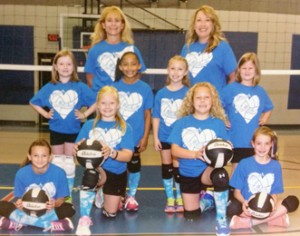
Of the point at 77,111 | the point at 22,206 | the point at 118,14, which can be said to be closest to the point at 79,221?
the point at 22,206

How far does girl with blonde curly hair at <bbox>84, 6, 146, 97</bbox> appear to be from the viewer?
4.14 m

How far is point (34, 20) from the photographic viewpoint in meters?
10.3

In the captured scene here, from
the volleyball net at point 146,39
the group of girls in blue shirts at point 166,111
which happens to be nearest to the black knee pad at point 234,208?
the group of girls in blue shirts at point 166,111

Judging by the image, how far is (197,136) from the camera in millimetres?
3639

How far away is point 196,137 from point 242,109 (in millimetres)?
605

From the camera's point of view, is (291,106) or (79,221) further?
(291,106)

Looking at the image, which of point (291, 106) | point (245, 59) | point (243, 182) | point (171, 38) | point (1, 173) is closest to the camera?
point (243, 182)

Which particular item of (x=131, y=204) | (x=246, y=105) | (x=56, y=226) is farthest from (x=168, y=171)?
(x=56, y=226)

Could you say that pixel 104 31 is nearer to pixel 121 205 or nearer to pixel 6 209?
pixel 121 205

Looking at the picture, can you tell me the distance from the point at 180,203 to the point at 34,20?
7530 millimetres

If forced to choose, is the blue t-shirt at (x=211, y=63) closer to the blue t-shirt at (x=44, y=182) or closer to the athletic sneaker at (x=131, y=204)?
the athletic sneaker at (x=131, y=204)

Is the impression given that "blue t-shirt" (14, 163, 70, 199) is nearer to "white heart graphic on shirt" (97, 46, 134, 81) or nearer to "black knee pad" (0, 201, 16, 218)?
"black knee pad" (0, 201, 16, 218)

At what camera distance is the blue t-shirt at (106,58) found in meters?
4.18

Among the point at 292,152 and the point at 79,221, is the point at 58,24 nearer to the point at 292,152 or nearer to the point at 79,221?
the point at 292,152
